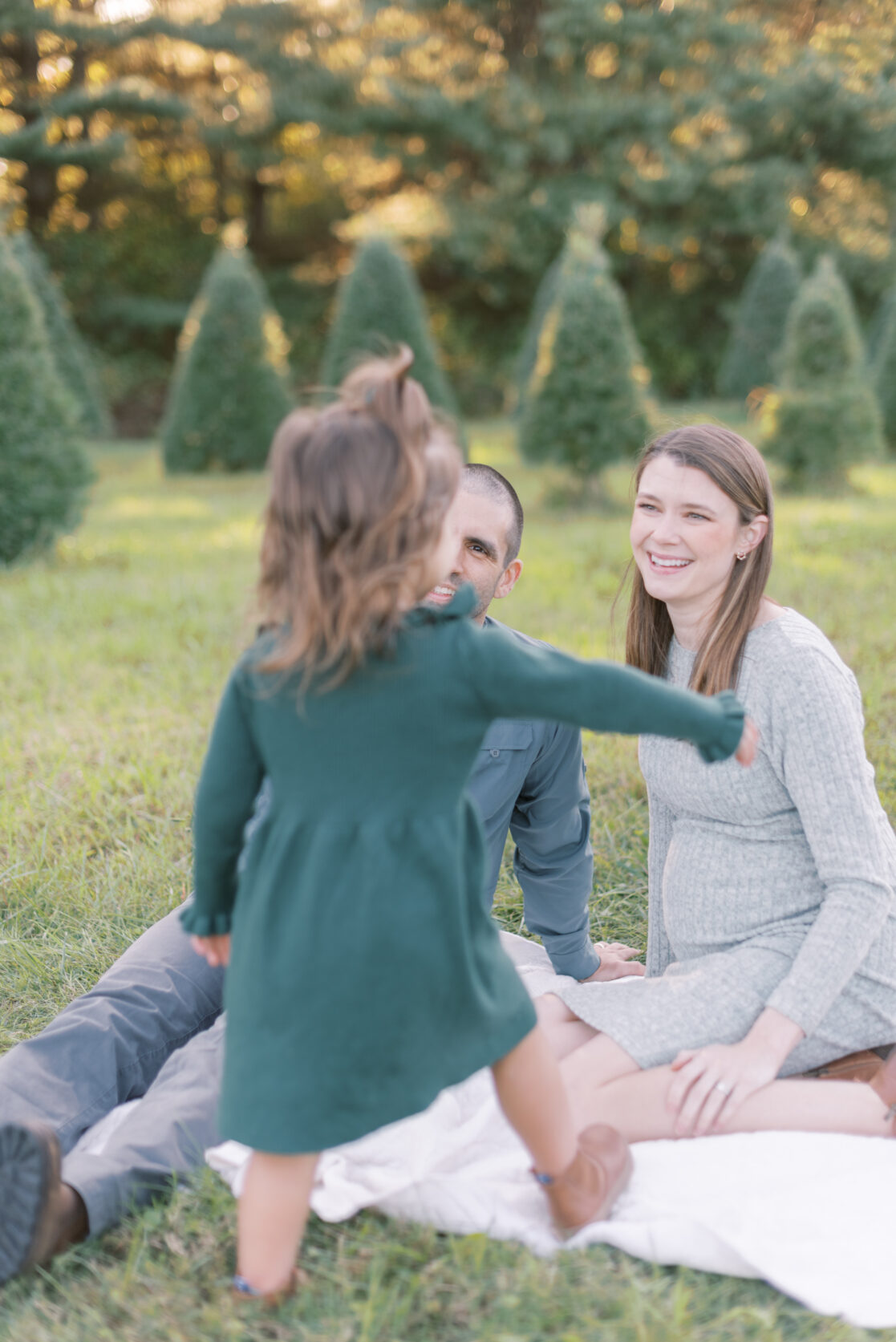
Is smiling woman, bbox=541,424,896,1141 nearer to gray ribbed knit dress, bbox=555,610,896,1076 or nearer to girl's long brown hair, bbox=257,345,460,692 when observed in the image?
gray ribbed knit dress, bbox=555,610,896,1076

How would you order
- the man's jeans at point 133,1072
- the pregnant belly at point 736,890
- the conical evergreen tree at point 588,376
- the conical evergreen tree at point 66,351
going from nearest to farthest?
1. the man's jeans at point 133,1072
2. the pregnant belly at point 736,890
3. the conical evergreen tree at point 588,376
4. the conical evergreen tree at point 66,351

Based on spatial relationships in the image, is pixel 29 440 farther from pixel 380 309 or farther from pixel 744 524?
pixel 380 309

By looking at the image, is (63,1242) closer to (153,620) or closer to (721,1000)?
(721,1000)

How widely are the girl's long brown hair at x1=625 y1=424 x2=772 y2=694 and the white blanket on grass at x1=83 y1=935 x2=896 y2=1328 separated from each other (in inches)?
34.4

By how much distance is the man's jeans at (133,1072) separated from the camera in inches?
74.3

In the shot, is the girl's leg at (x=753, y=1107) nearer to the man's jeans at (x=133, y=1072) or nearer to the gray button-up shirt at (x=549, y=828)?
the gray button-up shirt at (x=549, y=828)

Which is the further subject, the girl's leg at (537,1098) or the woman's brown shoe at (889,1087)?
the woman's brown shoe at (889,1087)

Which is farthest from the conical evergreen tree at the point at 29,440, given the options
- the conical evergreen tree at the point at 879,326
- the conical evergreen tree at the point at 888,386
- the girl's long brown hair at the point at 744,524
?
the conical evergreen tree at the point at 879,326

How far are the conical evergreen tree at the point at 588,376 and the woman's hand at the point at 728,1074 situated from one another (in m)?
7.34

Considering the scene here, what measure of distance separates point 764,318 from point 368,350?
9.55 meters

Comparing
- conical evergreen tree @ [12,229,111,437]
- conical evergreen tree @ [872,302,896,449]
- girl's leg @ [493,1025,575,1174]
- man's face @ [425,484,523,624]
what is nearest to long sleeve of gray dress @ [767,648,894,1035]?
girl's leg @ [493,1025,575,1174]

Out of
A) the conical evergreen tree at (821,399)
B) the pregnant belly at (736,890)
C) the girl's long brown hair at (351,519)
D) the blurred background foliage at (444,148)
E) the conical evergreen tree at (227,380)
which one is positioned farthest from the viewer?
the blurred background foliage at (444,148)

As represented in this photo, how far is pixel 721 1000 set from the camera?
6.81 feet

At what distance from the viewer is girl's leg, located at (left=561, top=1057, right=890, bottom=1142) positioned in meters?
1.99
